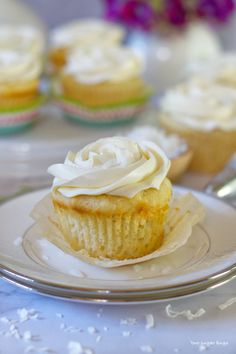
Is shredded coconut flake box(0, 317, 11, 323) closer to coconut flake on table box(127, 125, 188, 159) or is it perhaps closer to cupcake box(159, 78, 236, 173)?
coconut flake on table box(127, 125, 188, 159)

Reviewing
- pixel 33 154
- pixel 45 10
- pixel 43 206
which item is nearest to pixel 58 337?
pixel 43 206

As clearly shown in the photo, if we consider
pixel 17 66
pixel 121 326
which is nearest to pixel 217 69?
pixel 17 66

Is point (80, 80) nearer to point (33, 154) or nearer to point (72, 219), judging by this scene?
point (33, 154)

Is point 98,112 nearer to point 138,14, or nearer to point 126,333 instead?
point 138,14

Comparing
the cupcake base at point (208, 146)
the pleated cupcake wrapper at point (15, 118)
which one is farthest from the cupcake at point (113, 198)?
the pleated cupcake wrapper at point (15, 118)

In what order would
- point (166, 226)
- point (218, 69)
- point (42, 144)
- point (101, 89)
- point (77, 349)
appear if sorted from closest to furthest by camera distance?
point (77, 349) < point (166, 226) < point (42, 144) < point (101, 89) < point (218, 69)

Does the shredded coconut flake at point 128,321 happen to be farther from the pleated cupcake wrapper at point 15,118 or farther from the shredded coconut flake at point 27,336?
the pleated cupcake wrapper at point 15,118
